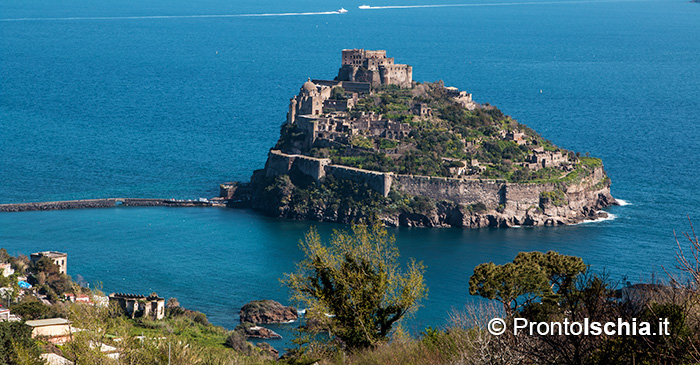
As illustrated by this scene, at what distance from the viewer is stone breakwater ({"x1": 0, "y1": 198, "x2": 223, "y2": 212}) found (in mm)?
83938

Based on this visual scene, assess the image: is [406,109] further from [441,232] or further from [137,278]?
[137,278]

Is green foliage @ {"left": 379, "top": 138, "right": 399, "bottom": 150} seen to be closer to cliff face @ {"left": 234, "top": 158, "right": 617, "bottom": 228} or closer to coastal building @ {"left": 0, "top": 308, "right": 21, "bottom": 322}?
cliff face @ {"left": 234, "top": 158, "right": 617, "bottom": 228}


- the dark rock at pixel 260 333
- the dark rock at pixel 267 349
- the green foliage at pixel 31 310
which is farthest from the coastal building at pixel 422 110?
the green foliage at pixel 31 310

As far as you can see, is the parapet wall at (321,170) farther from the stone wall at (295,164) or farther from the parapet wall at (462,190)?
the parapet wall at (462,190)

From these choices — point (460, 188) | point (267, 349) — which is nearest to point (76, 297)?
point (267, 349)

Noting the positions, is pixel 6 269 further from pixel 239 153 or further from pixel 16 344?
pixel 239 153

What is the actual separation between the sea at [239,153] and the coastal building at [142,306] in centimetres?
384

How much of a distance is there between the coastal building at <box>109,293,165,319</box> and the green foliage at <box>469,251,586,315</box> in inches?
858

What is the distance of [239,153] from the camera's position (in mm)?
105125

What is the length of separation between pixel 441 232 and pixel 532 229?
6.16 metres

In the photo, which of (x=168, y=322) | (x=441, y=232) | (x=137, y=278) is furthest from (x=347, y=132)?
(x=168, y=322)

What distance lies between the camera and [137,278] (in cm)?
6506

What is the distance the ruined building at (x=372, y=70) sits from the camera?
9819 cm

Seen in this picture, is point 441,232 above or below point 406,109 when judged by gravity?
below
